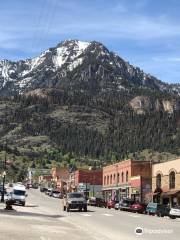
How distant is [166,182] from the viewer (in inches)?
3292

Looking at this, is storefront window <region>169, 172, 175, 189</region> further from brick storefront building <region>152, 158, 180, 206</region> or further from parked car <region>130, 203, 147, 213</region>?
parked car <region>130, 203, 147, 213</region>

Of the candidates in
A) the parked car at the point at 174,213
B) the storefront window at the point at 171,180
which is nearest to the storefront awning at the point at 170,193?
the storefront window at the point at 171,180

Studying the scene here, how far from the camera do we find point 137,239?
85.8 feet

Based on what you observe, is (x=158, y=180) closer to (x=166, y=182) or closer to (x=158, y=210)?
(x=166, y=182)

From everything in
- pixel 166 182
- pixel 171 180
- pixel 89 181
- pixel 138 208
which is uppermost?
pixel 89 181

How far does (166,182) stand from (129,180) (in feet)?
49.7

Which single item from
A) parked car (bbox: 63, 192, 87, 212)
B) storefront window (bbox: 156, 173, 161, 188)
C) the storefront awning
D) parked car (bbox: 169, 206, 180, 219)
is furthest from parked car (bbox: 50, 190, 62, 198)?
parked car (bbox: 169, 206, 180, 219)

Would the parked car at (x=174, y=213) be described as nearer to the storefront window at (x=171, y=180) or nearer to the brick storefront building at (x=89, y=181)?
the storefront window at (x=171, y=180)

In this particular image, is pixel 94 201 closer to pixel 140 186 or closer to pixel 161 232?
pixel 140 186

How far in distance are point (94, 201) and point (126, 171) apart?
1664cm

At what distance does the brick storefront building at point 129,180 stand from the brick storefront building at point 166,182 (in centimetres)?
283

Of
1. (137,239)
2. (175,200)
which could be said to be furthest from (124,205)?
(137,239)

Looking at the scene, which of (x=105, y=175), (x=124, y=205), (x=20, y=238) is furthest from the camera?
(x=105, y=175)

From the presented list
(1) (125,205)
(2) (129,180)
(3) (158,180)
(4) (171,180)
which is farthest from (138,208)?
(2) (129,180)
